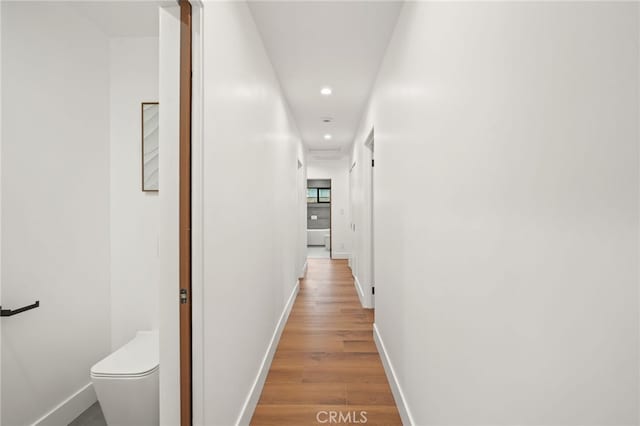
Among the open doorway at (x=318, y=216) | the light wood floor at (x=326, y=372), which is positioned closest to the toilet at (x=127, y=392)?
the light wood floor at (x=326, y=372)

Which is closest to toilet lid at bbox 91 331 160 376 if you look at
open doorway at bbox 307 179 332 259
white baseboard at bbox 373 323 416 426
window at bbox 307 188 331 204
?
white baseboard at bbox 373 323 416 426

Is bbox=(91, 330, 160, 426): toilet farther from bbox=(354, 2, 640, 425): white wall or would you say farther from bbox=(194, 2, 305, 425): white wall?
bbox=(354, 2, 640, 425): white wall

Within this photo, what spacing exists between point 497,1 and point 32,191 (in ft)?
7.65

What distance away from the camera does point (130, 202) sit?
2271 millimetres

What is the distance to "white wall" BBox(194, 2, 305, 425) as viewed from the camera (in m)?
1.35

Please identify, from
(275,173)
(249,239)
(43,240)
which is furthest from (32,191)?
(275,173)

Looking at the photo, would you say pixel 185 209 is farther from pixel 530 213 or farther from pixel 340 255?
pixel 340 255

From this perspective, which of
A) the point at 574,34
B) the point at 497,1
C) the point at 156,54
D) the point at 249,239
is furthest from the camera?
the point at 156,54

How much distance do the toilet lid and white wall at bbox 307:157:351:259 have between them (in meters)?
6.42

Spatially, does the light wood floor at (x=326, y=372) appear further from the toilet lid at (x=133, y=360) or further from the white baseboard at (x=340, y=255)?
the white baseboard at (x=340, y=255)

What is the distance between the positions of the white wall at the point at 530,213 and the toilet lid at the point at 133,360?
5.02 feet

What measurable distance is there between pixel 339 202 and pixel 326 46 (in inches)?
234

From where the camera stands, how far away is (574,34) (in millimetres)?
596

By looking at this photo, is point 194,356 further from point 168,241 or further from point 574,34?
point 574,34
